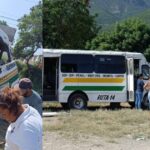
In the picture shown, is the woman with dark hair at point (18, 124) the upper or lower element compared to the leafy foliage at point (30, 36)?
lower

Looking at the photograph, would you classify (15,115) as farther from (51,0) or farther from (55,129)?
(51,0)

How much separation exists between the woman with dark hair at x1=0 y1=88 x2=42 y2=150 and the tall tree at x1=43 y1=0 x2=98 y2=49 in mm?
32709

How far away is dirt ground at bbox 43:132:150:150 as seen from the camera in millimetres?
12082

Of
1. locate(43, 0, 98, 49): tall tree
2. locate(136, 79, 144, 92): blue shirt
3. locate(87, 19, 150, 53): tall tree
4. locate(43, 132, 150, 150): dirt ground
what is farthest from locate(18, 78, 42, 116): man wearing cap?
locate(87, 19, 150, 53): tall tree

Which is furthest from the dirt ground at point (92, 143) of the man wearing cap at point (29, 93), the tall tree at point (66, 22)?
the tall tree at point (66, 22)

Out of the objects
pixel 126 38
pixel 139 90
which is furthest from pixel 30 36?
pixel 126 38

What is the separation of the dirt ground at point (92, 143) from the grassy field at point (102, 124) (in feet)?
1.42

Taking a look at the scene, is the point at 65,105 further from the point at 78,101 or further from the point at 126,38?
the point at 126,38

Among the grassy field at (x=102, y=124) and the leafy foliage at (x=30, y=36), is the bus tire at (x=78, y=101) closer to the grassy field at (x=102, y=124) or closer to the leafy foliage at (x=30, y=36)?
the grassy field at (x=102, y=124)

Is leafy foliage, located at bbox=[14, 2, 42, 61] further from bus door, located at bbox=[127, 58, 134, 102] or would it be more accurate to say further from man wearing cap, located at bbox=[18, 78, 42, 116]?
bus door, located at bbox=[127, 58, 134, 102]

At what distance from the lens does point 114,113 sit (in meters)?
19.2

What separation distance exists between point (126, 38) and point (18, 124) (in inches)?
1771

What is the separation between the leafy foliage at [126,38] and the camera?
4772 centimetres

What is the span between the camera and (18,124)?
404 cm
